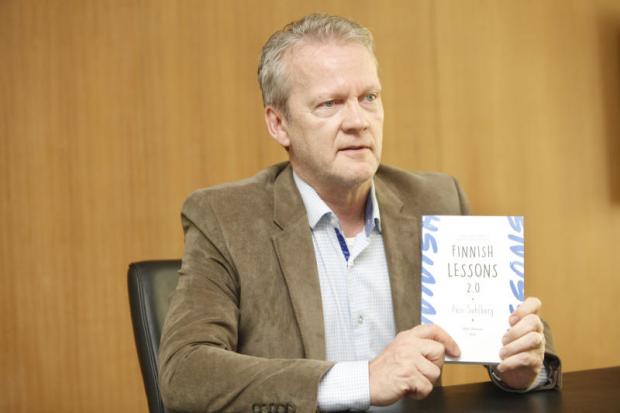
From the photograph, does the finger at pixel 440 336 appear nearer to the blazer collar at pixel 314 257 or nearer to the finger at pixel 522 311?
the finger at pixel 522 311

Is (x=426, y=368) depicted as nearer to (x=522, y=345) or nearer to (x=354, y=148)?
(x=522, y=345)

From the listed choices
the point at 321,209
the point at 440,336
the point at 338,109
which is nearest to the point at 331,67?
the point at 338,109

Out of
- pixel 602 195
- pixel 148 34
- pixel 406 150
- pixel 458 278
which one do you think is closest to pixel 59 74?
pixel 148 34

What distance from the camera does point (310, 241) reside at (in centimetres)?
187

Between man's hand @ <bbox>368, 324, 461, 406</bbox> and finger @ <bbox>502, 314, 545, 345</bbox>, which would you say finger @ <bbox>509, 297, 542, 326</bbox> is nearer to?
finger @ <bbox>502, 314, 545, 345</bbox>

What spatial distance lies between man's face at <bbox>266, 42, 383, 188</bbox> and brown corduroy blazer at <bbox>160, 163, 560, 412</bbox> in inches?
6.0

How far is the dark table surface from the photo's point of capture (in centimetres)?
143

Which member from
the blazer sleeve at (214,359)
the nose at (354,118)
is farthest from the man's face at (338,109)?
the blazer sleeve at (214,359)

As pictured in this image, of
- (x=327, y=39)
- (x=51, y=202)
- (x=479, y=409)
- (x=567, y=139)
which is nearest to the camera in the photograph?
(x=479, y=409)

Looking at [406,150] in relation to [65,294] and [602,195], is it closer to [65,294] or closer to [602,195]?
[602,195]

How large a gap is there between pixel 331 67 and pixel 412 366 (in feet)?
2.64

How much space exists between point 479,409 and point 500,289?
236mm

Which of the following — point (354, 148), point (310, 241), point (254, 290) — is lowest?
point (254, 290)

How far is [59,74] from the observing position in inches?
137
